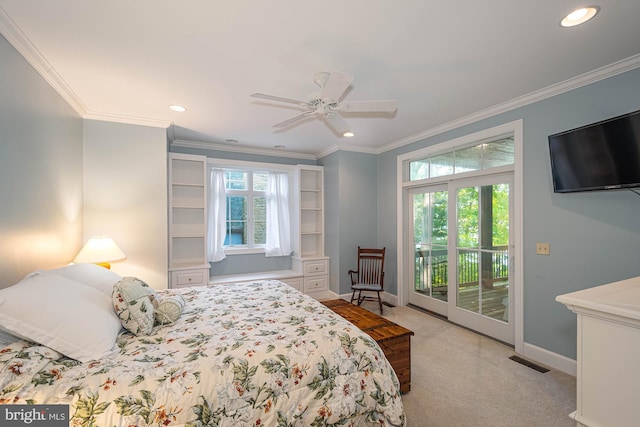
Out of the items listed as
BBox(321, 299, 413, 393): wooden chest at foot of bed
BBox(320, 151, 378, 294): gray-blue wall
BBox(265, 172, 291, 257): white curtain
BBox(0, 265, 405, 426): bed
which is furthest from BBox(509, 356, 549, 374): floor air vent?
BBox(265, 172, 291, 257): white curtain

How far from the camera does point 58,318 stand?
132 centimetres

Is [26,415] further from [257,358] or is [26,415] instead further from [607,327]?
[607,327]

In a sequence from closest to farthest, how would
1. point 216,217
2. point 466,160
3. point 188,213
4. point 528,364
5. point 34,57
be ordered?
1. point 34,57
2. point 528,364
3. point 466,160
4. point 188,213
5. point 216,217

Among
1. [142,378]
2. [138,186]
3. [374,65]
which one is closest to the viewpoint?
[142,378]

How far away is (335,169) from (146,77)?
9.32 ft

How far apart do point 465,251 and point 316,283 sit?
233cm

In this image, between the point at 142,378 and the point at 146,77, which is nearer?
the point at 142,378

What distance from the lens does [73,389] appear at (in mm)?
1126

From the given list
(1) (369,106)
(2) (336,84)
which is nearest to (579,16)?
(1) (369,106)

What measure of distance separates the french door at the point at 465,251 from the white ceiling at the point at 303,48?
1029mm

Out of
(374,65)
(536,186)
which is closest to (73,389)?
(374,65)

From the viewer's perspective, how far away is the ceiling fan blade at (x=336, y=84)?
5.78 ft

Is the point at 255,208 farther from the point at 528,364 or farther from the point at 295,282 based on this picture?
the point at 528,364

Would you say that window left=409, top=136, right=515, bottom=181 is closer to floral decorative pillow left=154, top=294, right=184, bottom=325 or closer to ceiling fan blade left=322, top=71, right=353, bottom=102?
ceiling fan blade left=322, top=71, right=353, bottom=102
